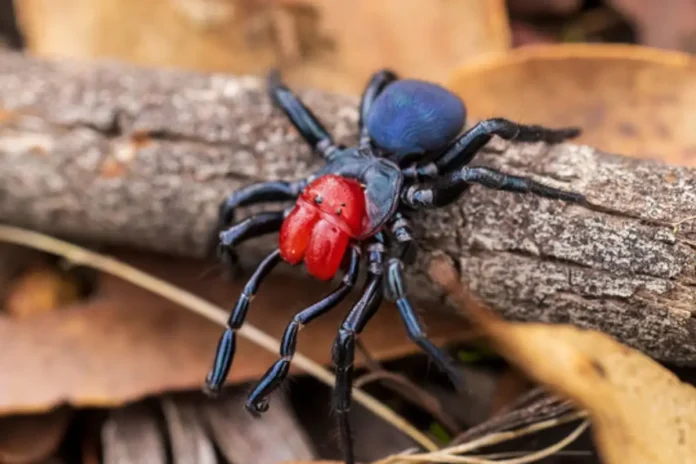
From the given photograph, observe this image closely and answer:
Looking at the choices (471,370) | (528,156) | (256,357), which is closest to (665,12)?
(528,156)

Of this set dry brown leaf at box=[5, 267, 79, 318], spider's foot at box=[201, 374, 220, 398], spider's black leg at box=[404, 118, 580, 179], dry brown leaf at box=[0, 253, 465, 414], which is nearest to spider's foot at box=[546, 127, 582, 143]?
spider's black leg at box=[404, 118, 580, 179]

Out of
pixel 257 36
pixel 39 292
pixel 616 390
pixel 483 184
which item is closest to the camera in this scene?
pixel 616 390

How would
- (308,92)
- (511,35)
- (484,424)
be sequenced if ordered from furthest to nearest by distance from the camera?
(511,35), (308,92), (484,424)

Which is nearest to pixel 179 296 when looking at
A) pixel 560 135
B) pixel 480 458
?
pixel 480 458

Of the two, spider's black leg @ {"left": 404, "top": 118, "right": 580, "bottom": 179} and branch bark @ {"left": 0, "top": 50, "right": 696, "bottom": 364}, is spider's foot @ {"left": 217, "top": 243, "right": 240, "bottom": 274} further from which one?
spider's black leg @ {"left": 404, "top": 118, "right": 580, "bottom": 179}

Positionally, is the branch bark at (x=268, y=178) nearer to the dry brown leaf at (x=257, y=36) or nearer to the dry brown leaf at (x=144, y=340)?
the dry brown leaf at (x=144, y=340)

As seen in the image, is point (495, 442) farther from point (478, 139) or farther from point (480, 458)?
point (478, 139)

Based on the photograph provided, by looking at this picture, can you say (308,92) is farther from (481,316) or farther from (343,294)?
(481,316)

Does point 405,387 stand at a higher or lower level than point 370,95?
lower
